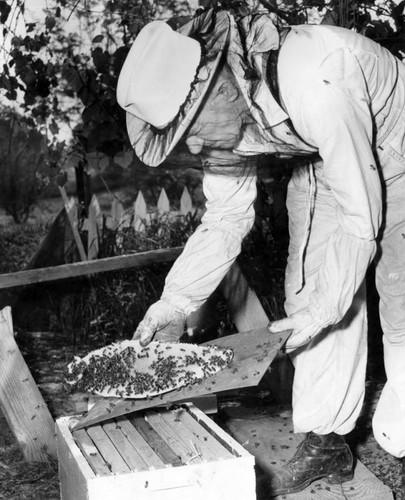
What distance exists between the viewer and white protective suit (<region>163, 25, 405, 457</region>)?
2402 millimetres

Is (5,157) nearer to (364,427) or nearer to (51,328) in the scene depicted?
(51,328)

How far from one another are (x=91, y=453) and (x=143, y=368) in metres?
0.33

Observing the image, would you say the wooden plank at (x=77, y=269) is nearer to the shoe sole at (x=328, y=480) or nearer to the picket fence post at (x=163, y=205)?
the picket fence post at (x=163, y=205)

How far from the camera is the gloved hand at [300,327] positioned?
253 centimetres

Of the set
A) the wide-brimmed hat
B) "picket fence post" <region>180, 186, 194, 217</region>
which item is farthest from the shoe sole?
"picket fence post" <region>180, 186, 194, 217</region>

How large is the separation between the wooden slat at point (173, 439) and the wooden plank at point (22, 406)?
0.77m

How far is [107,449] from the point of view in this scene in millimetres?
2436

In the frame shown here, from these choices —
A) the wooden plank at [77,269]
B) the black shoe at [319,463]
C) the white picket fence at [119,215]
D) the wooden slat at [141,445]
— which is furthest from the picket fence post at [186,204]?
the wooden slat at [141,445]

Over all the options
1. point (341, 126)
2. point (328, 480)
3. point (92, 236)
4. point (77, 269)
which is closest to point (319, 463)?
point (328, 480)

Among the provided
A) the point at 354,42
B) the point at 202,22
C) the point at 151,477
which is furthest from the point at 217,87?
the point at 151,477

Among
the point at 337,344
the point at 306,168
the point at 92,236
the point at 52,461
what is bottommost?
the point at 52,461

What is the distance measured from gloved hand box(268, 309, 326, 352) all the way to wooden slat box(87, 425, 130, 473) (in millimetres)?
593

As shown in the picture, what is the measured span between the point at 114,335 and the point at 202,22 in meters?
2.88

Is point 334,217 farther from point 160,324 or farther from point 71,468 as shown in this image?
point 71,468
